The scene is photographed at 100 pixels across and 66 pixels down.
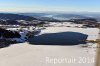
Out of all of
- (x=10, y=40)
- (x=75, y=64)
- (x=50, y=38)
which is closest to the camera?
(x=75, y=64)

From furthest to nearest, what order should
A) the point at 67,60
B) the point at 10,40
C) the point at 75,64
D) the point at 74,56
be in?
the point at 10,40, the point at 74,56, the point at 67,60, the point at 75,64

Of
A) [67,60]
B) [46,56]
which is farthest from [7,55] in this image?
[67,60]

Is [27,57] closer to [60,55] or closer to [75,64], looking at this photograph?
A: [60,55]

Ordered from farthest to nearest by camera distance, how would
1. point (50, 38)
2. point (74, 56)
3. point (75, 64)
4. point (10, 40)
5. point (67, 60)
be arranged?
point (50, 38) → point (10, 40) → point (74, 56) → point (67, 60) → point (75, 64)

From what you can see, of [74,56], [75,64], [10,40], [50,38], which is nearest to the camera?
[75,64]

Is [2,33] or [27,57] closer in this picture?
[27,57]

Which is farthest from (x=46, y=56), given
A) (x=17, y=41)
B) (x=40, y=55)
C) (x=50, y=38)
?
(x=50, y=38)

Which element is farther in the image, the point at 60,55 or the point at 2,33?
the point at 2,33

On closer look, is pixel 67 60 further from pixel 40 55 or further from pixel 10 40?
pixel 10 40
